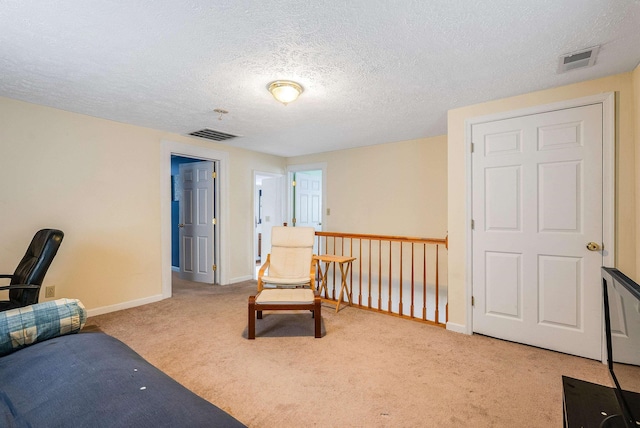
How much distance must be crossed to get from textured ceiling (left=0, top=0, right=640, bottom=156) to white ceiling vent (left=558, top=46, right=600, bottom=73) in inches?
1.9

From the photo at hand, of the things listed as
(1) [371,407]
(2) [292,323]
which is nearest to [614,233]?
(1) [371,407]

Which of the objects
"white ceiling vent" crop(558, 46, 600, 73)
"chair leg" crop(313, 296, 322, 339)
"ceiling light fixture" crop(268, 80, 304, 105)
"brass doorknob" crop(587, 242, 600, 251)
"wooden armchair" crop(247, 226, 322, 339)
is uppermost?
"white ceiling vent" crop(558, 46, 600, 73)

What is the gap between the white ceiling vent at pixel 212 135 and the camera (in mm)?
3968

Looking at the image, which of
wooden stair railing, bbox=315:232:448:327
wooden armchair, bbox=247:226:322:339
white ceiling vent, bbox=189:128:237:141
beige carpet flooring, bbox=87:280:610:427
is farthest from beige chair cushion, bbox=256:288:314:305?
white ceiling vent, bbox=189:128:237:141

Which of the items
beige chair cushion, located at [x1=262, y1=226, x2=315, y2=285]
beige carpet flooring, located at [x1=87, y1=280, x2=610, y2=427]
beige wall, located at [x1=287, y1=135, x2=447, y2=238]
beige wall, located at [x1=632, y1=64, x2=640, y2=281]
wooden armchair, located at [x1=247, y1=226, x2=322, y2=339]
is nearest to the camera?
beige carpet flooring, located at [x1=87, y1=280, x2=610, y2=427]

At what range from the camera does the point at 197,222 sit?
4.98 metres

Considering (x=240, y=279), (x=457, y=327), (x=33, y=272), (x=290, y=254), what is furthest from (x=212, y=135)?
(x=457, y=327)

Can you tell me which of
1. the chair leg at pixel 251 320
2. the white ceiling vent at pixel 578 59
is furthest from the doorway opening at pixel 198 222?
the white ceiling vent at pixel 578 59

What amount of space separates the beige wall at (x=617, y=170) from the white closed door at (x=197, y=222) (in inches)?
141

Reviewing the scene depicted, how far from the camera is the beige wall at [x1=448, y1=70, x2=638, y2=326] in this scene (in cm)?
223

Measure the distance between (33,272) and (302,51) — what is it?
2.68 meters

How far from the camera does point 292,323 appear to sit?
3.15 meters

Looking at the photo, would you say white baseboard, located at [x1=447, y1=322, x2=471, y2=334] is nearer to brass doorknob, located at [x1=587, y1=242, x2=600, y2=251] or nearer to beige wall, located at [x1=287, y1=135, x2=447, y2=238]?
brass doorknob, located at [x1=587, y1=242, x2=600, y2=251]

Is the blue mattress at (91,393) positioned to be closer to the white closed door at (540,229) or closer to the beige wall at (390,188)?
the white closed door at (540,229)
